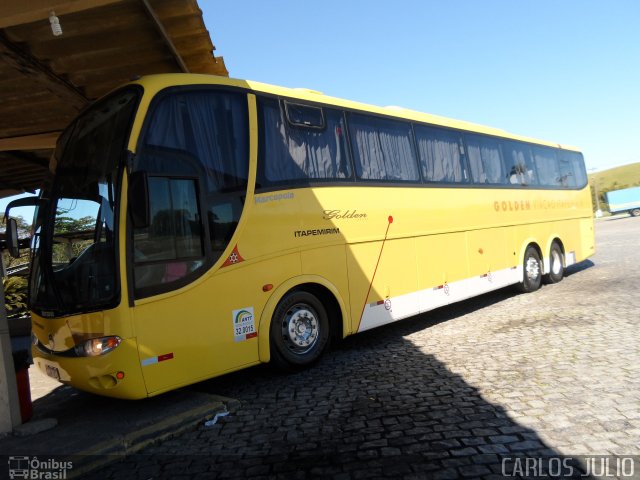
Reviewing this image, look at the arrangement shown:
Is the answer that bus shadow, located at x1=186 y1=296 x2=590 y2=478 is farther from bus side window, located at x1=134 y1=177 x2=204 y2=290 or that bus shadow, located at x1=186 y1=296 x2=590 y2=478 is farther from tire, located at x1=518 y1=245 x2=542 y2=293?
tire, located at x1=518 y1=245 x2=542 y2=293

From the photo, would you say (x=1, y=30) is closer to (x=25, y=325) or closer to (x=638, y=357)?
(x=25, y=325)

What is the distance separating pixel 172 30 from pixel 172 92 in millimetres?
1328

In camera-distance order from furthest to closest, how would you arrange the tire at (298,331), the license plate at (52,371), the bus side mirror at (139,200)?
the tire at (298,331)
the license plate at (52,371)
the bus side mirror at (139,200)

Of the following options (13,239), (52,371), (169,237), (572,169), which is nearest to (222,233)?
(169,237)

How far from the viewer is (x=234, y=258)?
16.7 ft

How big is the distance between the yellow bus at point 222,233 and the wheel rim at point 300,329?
0.7 inches

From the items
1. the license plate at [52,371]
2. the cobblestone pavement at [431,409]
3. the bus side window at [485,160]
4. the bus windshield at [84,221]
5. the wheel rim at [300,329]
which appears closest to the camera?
the cobblestone pavement at [431,409]

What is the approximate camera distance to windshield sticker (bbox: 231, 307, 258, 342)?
5012mm

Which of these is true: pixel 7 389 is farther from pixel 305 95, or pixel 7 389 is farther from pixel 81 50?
pixel 305 95

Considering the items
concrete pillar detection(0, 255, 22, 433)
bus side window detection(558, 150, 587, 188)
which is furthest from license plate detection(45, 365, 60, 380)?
bus side window detection(558, 150, 587, 188)

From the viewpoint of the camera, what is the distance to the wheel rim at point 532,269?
1034 cm

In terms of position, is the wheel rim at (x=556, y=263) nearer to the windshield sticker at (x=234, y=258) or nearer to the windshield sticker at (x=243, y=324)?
the windshield sticker at (x=243, y=324)

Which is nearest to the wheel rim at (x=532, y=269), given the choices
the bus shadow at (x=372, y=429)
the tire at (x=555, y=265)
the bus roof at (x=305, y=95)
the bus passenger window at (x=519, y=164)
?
the tire at (x=555, y=265)

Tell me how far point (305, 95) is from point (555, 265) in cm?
835
